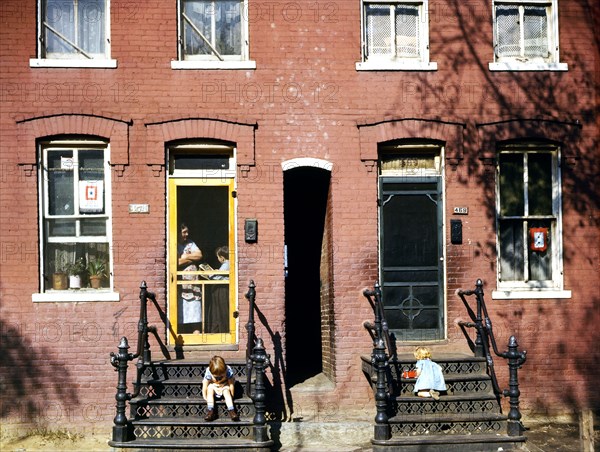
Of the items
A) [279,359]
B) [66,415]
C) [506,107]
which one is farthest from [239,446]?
[506,107]

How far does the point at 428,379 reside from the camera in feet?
36.6

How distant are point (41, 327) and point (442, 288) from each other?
17.9 feet

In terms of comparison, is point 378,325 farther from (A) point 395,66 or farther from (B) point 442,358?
(A) point 395,66

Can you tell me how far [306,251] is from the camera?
14266 millimetres

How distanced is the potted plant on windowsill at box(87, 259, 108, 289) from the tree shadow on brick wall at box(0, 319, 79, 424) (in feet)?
3.51

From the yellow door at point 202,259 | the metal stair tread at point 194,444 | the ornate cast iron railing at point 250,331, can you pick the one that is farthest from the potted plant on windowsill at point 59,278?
the metal stair tread at point 194,444

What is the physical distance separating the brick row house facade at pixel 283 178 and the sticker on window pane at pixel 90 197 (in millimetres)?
26

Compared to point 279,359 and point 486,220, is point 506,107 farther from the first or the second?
point 279,359

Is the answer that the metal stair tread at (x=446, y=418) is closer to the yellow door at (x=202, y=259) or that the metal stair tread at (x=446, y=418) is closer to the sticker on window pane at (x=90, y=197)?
the yellow door at (x=202, y=259)

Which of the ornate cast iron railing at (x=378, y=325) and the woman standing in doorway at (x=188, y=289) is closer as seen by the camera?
the ornate cast iron railing at (x=378, y=325)

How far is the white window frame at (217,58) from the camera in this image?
1222 cm

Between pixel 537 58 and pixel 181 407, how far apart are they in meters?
6.90

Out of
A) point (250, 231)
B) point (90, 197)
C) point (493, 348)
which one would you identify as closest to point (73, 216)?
point (90, 197)

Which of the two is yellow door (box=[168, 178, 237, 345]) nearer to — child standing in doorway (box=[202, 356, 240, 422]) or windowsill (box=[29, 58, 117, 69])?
child standing in doorway (box=[202, 356, 240, 422])
